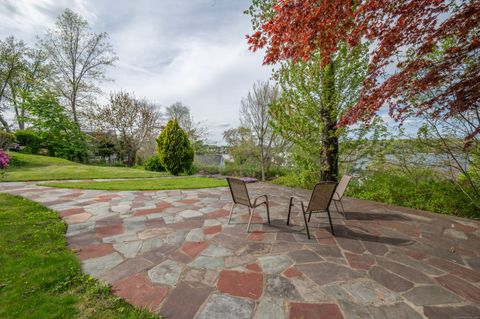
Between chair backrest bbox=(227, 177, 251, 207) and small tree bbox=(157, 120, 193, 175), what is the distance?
28.4 feet

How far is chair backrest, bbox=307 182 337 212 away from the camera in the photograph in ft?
9.04

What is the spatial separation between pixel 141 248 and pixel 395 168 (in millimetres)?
7033

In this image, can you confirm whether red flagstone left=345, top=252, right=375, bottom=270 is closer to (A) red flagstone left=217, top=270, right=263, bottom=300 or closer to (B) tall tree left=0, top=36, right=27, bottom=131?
(A) red flagstone left=217, top=270, right=263, bottom=300

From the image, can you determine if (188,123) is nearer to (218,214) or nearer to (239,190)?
(218,214)

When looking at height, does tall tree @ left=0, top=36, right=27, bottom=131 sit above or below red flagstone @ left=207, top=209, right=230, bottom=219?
above

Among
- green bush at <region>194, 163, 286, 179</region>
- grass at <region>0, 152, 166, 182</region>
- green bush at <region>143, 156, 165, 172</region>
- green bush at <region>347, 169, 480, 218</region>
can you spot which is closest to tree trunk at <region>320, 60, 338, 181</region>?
green bush at <region>347, 169, 480, 218</region>

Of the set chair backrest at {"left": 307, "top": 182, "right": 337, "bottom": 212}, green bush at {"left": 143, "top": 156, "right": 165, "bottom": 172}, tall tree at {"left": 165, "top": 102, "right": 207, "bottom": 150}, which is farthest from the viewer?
tall tree at {"left": 165, "top": 102, "right": 207, "bottom": 150}

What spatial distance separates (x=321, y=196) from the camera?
2895 mm

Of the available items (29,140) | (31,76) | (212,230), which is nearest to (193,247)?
(212,230)

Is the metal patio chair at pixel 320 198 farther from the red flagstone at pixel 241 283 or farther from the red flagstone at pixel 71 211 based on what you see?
the red flagstone at pixel 71 211

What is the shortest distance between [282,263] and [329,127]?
5.11 meters

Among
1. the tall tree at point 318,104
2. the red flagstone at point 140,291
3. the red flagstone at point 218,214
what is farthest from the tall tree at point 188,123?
the red flagstone at point 140,291

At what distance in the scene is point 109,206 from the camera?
4395 millimetres

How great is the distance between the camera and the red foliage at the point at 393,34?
111 inches
